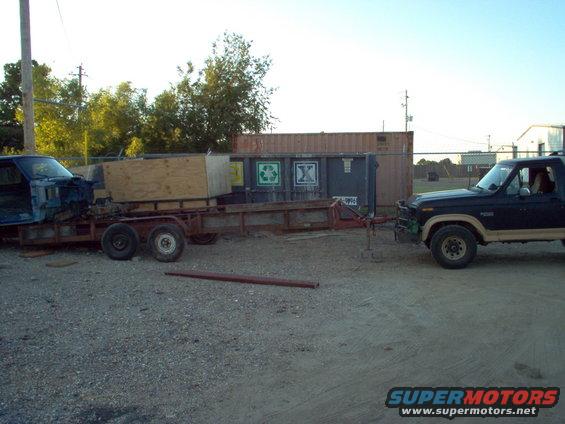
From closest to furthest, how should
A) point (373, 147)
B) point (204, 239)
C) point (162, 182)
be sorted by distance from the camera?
point (162, 182), point (204, 239), point (373, 147)

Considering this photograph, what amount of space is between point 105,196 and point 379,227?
7127 millimetres

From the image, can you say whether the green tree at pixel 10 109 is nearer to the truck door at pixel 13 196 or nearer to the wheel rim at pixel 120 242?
the truck door at pixel 13 196

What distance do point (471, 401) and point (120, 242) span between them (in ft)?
25.6

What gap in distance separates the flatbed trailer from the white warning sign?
3825 mm

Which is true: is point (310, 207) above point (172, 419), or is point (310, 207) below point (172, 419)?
above

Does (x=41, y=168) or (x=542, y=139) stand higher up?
(x=542, y=139)

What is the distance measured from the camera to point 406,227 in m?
9.69

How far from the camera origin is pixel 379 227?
14.3m

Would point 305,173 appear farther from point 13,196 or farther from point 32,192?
point 13,196

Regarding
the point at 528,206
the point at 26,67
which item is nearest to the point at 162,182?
the point at 26,67

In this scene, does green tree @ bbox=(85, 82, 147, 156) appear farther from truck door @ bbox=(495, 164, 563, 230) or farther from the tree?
truck door @ bbox=(495, 164, 563, 230)

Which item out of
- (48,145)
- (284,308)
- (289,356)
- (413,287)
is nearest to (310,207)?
(413,287)

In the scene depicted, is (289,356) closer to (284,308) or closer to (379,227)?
(284,308)

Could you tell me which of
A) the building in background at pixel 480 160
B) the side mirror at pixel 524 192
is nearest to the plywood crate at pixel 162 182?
the side mirror at pixel 524 192
